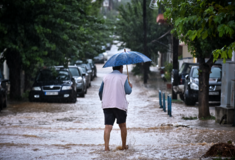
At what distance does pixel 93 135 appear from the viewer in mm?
9047

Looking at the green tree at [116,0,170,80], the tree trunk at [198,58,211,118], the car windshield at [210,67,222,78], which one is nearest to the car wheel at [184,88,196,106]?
the car windshield at [210,67,222,78]

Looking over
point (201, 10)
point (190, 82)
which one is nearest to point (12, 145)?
point (201, 10)

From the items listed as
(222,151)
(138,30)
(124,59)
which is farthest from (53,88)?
(138,30)

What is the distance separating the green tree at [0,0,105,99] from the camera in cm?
1611

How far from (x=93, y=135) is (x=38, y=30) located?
801 centimetres

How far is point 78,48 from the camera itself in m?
19.2

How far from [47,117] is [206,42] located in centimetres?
543

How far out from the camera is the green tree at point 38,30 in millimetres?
16109

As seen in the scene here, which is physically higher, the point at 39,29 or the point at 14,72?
the point at 39,29

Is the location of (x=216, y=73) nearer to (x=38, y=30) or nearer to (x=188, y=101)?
(x=188, y=101)

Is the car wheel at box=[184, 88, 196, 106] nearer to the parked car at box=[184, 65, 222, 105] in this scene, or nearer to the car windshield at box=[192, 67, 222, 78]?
the parked car at box=[184, 65, 222, 105]

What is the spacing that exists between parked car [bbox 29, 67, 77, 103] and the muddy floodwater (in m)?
1.64

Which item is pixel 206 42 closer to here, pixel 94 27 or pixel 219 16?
pixel 219 16

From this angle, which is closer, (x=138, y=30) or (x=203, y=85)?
(x=203, y=85)
